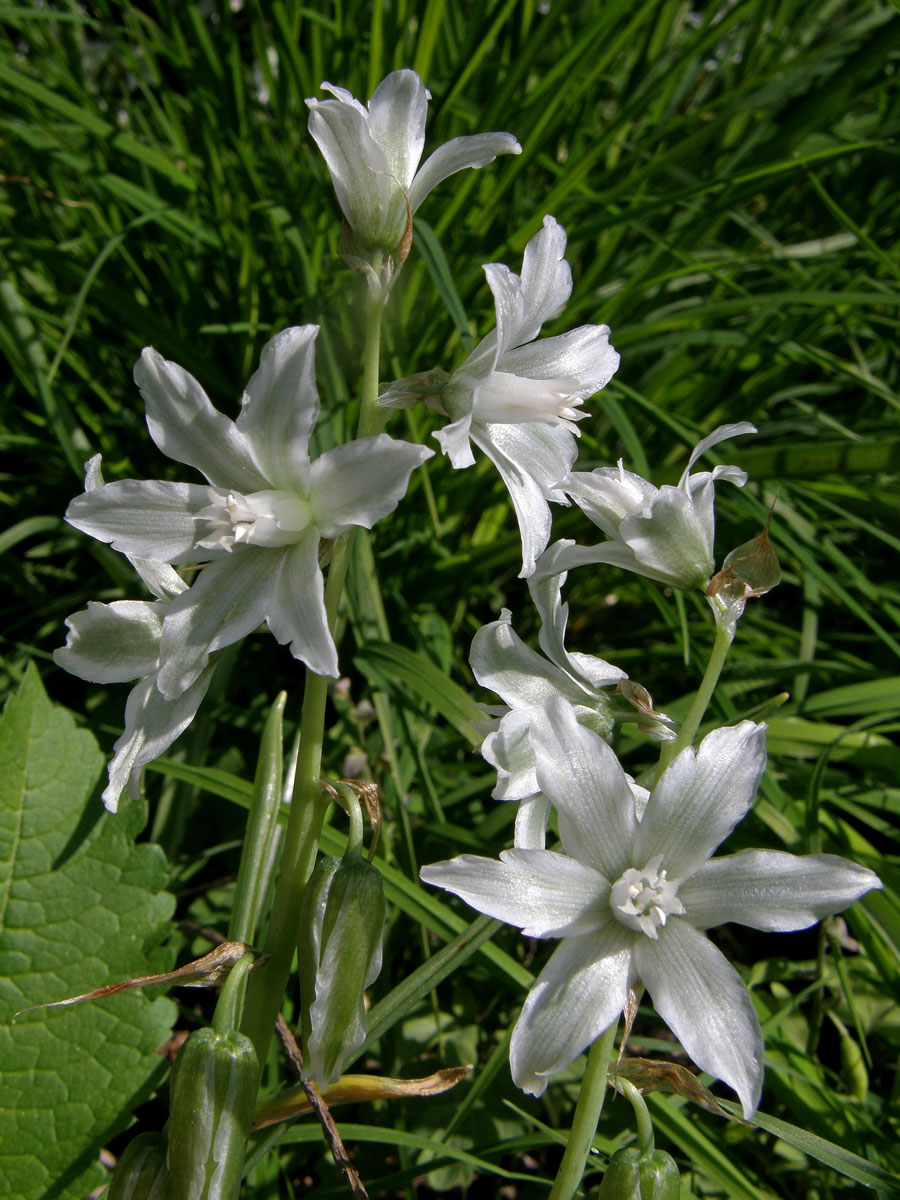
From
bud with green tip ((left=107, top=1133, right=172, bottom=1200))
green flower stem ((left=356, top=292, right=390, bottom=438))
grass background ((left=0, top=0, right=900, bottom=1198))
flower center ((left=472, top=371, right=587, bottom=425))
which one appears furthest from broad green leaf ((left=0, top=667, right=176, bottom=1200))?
flower center ((left=472, top=371, right=587, bottom=425))

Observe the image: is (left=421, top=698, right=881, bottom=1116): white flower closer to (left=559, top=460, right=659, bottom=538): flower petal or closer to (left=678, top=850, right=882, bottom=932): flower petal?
(left=678, top=850, right=882, bottom=932): flower petal

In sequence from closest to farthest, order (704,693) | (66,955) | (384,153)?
(704,693), (384,153), (66,955)

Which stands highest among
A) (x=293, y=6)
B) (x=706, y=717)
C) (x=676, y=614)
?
(x=293, y=6)

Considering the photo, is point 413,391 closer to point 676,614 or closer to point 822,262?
point 676,614

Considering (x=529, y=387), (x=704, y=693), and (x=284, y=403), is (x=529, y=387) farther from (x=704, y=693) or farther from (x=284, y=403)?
(x=704, y=693)

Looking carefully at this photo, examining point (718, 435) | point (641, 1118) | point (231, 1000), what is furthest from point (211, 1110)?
point (718, 435)

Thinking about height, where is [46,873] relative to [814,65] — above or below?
below

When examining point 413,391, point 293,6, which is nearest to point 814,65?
point 293,6
